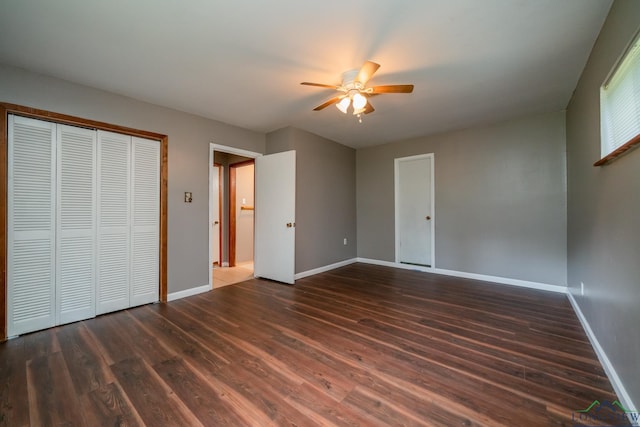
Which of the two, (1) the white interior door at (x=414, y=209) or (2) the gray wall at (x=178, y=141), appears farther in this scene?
(1) the white interior door at (x=414, y=209)

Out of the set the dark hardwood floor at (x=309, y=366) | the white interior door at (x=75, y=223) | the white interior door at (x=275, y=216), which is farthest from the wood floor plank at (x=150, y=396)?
the white interior door at (x=275, y=216)

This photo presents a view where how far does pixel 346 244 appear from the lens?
16.9ft

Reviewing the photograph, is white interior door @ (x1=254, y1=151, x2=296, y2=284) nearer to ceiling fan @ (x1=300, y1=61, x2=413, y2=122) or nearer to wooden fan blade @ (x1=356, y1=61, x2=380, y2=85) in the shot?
ceiling fan @ (x1=300, y1=61, x2=413, y2=122)

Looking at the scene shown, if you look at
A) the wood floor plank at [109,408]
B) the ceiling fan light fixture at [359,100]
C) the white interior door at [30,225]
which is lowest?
the wood floor plank at [109,408]

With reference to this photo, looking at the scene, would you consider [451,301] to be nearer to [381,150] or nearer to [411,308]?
[411,308]

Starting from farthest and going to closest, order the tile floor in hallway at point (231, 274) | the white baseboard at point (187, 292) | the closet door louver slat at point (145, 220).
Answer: the tile floor in hallway at point (231, 274) < the white baseboard at point (187, 292) < the closet door louver slat at point (145, 220)

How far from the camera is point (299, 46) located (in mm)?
2020

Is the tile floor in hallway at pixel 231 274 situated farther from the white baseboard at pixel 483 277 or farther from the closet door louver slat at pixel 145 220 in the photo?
the white baseboard at pixel 483 277

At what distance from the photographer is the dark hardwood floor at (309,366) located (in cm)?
140

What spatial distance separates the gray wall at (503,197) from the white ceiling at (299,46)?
0.70 m

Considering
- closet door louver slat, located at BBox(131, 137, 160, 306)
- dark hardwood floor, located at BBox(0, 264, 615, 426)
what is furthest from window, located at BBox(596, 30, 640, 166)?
closet door louver slat, located at BBox(131, 137, 160, 306)

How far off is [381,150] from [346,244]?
202cm

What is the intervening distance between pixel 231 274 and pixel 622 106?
15.9ft

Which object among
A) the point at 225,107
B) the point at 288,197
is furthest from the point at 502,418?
the point at 225,107
